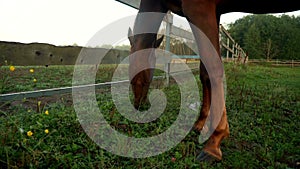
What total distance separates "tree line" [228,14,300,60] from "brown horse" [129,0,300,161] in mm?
30680

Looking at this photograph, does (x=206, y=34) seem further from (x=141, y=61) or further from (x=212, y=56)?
(x=141, y=61)

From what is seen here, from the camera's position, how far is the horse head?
75.7 inches

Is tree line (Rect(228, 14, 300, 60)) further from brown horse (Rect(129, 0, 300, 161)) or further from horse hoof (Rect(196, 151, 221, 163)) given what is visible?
horse hoof (Rect(196, 151, 221, 163))

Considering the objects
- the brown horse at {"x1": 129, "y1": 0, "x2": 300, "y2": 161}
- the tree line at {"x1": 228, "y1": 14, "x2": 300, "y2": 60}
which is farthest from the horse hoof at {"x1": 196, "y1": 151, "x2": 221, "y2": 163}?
the tree line at {"x1": 228, "y1": 14, "x2": 300, "y2": 60}

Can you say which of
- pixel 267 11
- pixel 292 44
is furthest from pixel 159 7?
pixel 292 44

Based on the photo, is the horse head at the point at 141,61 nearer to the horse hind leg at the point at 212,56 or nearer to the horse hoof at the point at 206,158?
the horse hind leg at the point at 212,56

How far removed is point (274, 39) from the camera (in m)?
36.0

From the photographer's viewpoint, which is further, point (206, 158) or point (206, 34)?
point (206, 34)

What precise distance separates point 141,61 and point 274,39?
4068 cm

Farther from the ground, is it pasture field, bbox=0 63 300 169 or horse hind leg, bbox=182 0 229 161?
horse hind leg, bbox=182 0 229 161

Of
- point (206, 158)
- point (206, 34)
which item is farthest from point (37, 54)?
point (206, 158)

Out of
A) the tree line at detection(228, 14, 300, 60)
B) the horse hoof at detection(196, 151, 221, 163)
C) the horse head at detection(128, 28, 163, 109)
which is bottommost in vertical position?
the horse hoof at detection(196, 151, 221, 163)

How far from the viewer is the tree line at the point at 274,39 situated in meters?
33.0

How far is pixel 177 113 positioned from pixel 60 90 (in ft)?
4.64
